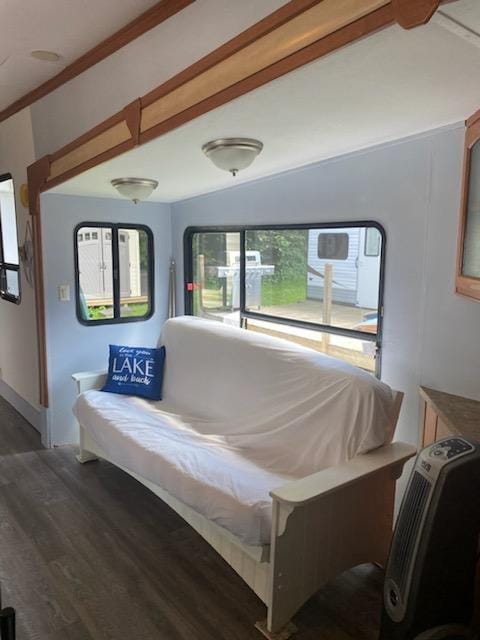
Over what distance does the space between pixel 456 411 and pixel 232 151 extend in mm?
1545

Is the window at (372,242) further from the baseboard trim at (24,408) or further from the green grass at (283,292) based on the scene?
the baseboard trim at (24,408)

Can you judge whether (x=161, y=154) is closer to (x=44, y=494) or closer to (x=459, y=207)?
(x=459, y=207)

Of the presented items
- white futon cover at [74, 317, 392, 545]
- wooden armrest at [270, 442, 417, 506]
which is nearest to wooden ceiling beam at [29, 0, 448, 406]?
white futon cover at [74, 317, 392, 545]

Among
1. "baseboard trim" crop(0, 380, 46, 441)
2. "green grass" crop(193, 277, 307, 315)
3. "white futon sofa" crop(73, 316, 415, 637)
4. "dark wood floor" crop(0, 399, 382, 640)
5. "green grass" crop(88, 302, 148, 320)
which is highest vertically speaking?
"green grass" crop(193, 277, 307, 315)

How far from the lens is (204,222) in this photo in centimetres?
390

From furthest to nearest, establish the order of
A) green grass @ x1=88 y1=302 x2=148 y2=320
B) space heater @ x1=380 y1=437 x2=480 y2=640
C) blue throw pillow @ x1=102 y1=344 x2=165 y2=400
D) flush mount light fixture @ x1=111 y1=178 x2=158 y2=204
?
green grass @ x1=88 y1=302 x2=148 y2=320
blue throw pillow @ x1=102 y1=344 x2=165 y2=400
flush mount light fixture @ x1=111 y1=178 x2=158 y2=204
space heater @ x1=380 y1=437 x2=480 y2=640

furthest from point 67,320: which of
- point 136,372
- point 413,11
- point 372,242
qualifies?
point 413,11

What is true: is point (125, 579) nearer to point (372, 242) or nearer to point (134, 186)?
point (372, 242)

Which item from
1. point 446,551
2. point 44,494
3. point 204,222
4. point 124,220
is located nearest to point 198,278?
point 204,222

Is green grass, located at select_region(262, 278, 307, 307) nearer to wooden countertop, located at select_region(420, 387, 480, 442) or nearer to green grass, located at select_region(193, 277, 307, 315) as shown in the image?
green grass, located at select_region(193, 277, 307, 315)

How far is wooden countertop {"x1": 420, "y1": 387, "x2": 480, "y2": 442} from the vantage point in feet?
6.11

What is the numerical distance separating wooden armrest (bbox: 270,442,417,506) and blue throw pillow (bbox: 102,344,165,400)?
5.20ft

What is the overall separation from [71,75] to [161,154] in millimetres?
737

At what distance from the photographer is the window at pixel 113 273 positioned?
3760 millimetres
